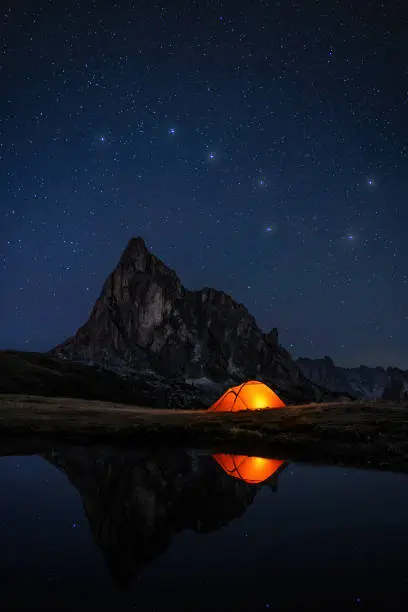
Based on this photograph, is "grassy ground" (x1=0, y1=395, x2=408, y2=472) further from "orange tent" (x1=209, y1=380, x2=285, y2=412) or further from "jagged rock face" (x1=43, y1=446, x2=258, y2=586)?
"orange tent" (x1=209, y1=380, x2=285, y2=412)

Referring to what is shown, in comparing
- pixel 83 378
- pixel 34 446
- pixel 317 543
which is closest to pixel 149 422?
pixel 34 446

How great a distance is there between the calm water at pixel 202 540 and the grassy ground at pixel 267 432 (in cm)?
441

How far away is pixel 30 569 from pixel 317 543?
5.04m

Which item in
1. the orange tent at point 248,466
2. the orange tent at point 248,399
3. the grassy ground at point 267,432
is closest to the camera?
the orange tent at point 248,466

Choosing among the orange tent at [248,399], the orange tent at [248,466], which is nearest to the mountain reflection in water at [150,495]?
the orange tent at [248,466]

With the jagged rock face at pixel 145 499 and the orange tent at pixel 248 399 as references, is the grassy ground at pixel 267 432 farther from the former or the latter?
the orange tent at pixel 248 399

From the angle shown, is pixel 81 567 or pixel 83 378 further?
pixel 83 378

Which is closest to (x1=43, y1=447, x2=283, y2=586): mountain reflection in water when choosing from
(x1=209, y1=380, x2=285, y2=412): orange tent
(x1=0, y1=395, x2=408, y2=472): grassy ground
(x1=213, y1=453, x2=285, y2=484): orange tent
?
(x1=213, y1=453, x2=285, y2=484): orange tent

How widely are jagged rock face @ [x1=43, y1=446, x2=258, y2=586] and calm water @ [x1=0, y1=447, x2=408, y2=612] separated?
0.04 m

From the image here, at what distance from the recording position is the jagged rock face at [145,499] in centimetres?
727

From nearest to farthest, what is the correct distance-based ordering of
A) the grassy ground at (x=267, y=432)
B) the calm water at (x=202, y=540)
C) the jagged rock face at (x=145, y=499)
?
the calm water at (x=202, y=540) < the jagged rock face at (x=145, y=499) < the grassy ground at (x=267, y=432)

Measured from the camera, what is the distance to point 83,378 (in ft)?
584

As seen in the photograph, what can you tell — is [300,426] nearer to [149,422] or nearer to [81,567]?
[149,422]

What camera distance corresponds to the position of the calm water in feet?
18.4
